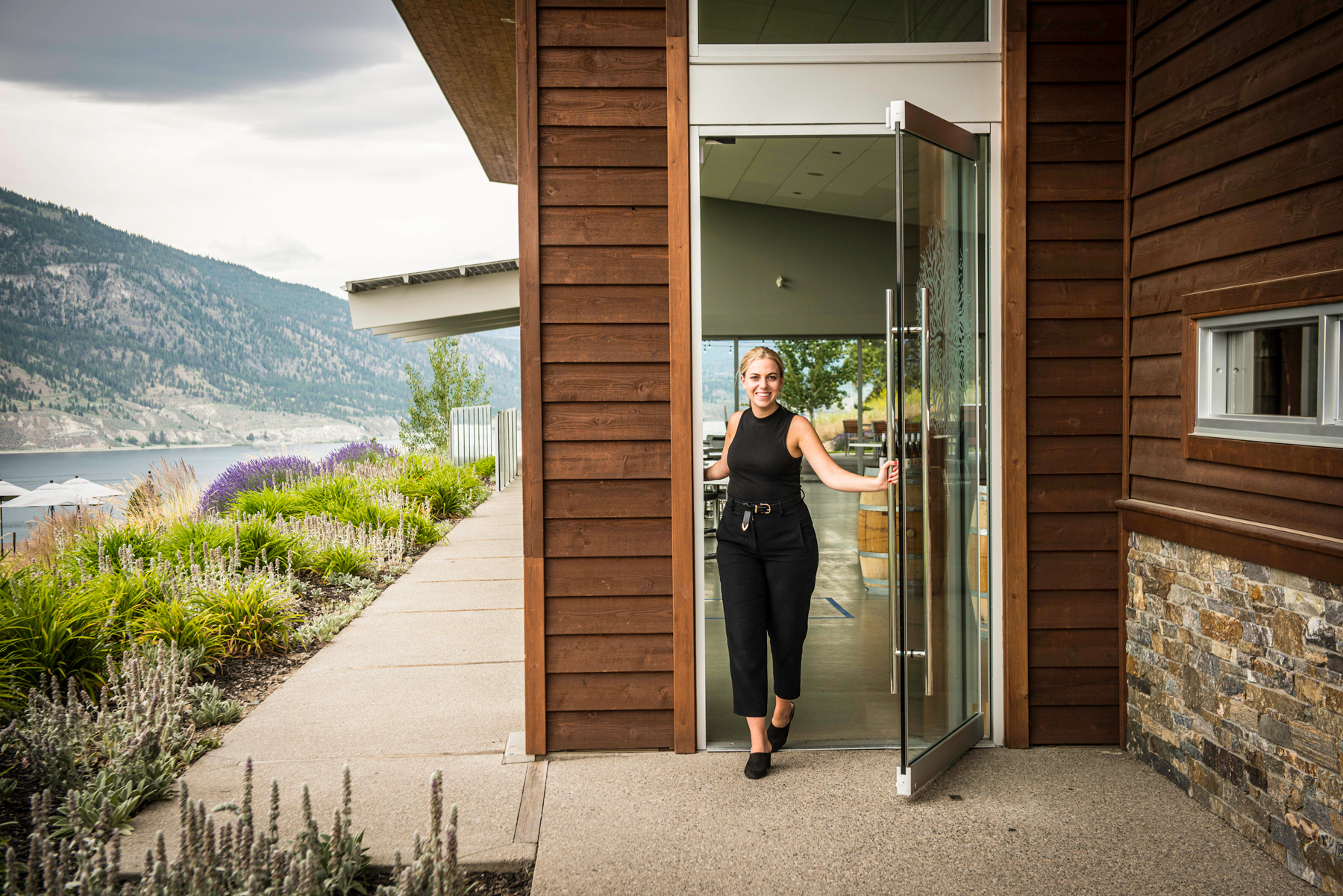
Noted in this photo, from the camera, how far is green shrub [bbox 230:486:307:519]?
24.5ft

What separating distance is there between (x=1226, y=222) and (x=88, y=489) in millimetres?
8495

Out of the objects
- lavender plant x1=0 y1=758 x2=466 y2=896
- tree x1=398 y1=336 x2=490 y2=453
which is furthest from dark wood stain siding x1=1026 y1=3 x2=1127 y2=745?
tree x1=398 y1=336 x2=490 y2=453

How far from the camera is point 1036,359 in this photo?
3.17 metres

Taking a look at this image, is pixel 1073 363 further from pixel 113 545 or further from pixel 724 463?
pixel 113 545

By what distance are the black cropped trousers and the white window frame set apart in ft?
5.45

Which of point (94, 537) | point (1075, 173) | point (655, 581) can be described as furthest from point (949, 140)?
point (94, 537)

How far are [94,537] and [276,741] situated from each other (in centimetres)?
310

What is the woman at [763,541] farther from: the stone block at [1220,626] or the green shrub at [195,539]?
the green shrub at [195,539]

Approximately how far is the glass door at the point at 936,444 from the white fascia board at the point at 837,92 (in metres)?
0.20

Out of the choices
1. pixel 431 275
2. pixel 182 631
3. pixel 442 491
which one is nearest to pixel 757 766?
pixel 182 631

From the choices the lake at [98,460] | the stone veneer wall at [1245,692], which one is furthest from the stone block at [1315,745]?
the lake at [98,460]

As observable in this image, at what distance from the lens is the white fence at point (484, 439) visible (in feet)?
47.9

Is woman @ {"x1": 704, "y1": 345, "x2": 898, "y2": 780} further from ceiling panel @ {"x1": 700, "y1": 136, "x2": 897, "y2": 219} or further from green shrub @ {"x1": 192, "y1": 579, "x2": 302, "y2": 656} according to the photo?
green shrub @ {"x1": 192, "y1": 579, "x2": 302, "y2": 656}

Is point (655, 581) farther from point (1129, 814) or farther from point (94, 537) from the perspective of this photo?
point (94, 537)
